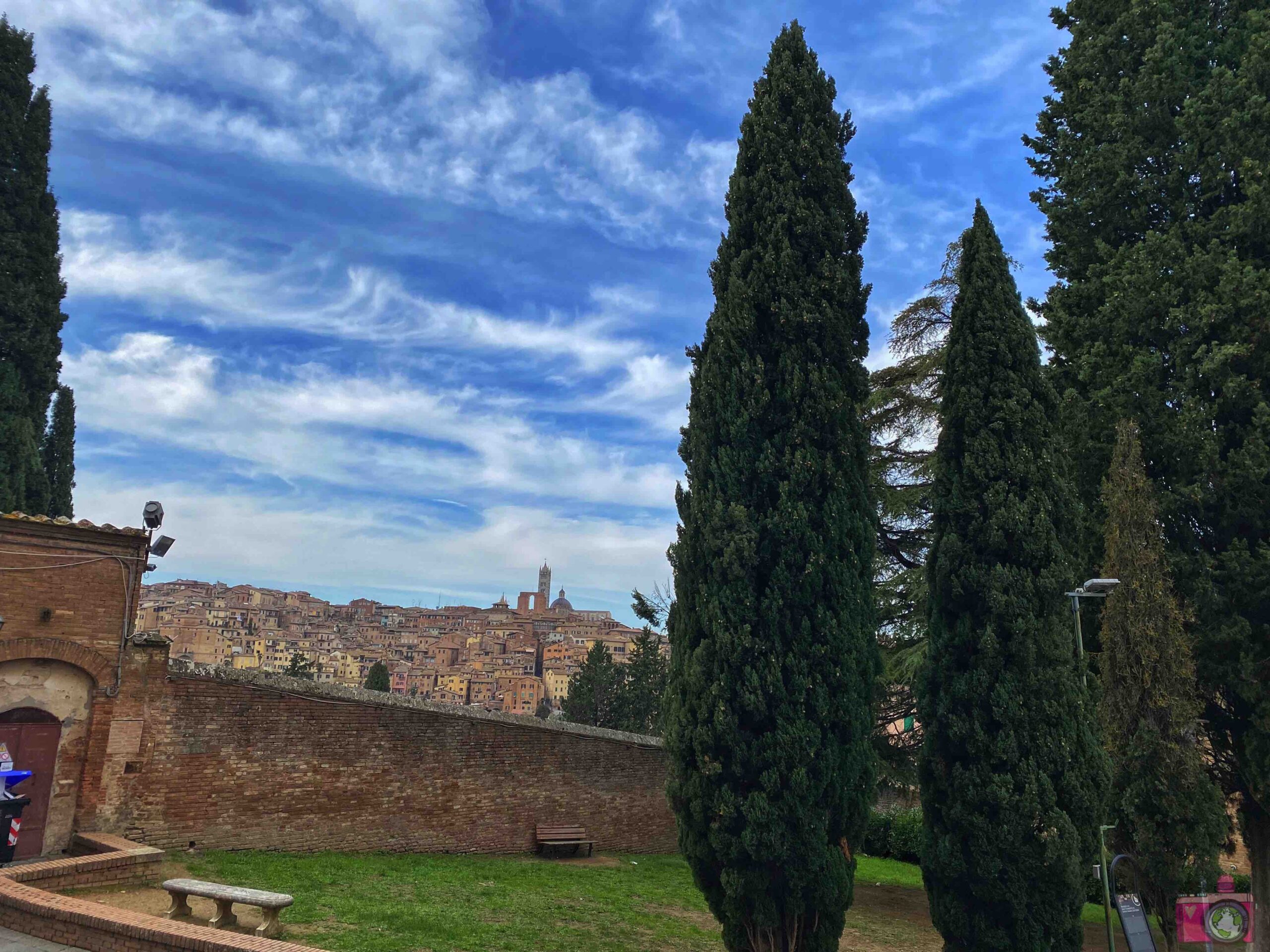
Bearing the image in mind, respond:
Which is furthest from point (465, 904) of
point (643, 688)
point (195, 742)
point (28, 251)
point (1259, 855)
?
point (643, 688)

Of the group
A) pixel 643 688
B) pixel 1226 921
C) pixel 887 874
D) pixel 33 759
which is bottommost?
pixel 887 874

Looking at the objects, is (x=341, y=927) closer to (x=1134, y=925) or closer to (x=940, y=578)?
(x=940, y=578)

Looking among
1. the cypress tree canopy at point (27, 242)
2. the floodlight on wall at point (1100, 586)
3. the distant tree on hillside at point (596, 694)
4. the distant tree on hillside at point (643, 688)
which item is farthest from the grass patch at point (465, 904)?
the distant tree on hillside at point (596, 694)

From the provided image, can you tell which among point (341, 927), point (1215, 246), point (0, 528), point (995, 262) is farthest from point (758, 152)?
point (0, 528)

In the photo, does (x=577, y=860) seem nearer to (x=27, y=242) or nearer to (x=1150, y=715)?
(x=1150, y=715)

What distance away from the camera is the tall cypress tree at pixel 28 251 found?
2011 cm

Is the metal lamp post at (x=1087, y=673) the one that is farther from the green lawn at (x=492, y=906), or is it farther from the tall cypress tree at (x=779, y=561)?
the green lawn at (x=492, y=906)

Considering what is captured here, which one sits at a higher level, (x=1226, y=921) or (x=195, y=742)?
(x=195, y=742)

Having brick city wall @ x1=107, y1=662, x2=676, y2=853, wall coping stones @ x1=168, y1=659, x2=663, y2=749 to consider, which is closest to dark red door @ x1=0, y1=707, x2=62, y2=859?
brick city wall @ x1=107, y1=662, x2=676, y2=853

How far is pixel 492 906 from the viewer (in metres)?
9.98

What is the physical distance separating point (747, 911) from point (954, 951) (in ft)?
7.12

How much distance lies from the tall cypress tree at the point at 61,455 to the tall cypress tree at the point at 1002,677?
23.7m

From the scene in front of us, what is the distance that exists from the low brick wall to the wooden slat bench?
663 centimetres

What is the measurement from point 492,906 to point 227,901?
11.1 feet
